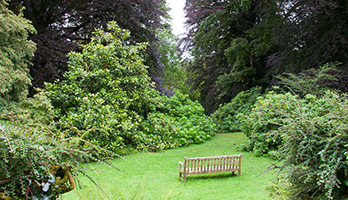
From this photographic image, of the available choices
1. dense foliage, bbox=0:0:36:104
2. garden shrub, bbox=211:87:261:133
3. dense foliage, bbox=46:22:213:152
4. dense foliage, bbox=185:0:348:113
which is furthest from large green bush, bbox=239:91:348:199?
garden shrub, bbox=211:87:261:133

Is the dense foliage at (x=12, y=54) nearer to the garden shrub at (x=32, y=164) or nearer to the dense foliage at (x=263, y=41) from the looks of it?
the garden shrub at (x=32, y=164)

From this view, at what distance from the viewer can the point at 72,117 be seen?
713 centimetres

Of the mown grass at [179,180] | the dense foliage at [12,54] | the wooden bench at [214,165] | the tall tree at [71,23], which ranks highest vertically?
the tall tree at [71,23]

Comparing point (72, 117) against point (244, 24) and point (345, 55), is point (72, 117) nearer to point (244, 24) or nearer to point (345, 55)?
point (345, 55)

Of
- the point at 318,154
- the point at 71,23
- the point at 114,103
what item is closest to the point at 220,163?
the point at 318,154

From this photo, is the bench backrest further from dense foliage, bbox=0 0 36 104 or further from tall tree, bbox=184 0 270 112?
tall tree, bbox=184 0 270 112

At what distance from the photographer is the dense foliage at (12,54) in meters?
5.42

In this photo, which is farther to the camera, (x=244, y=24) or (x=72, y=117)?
(x=244, y=24)

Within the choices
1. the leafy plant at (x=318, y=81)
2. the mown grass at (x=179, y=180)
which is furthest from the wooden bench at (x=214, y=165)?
the leafy plant at (x=318, y=81)

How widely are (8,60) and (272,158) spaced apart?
7240mm

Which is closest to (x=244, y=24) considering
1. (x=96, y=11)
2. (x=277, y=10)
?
(x=277, y=10)

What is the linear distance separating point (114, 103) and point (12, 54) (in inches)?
130

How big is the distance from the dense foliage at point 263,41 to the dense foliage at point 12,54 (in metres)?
8.59

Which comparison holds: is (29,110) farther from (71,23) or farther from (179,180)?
(71,23)
